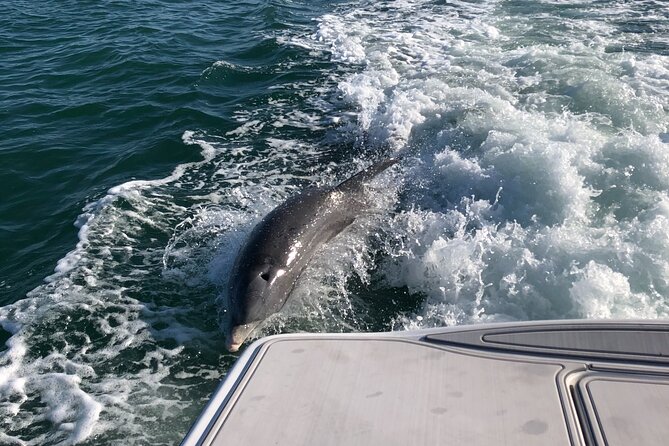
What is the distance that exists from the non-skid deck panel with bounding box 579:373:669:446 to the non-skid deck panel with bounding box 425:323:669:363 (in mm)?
242

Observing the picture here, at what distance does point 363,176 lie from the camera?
941cm

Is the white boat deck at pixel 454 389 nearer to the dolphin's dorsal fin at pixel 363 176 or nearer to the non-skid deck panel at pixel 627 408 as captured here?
the non-skid deck panel at pixel 627 408

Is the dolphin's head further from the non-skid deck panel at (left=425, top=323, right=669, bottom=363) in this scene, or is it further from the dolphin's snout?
the non-skid deck panel at (left=425, top=323, right=669, bottom=363)

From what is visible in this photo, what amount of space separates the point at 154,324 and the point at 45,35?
43.1 feet

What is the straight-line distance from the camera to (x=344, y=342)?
3.93 metres

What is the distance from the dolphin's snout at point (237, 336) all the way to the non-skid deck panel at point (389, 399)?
113 inches

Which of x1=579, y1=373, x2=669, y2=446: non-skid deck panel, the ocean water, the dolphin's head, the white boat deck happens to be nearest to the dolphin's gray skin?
the dolphin's head

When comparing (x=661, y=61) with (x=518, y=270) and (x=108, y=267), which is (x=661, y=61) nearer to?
(x=518, y=270)

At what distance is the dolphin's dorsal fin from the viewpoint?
9046 millimetres

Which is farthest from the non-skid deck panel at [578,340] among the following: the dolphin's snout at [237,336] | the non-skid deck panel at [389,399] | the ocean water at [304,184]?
the dolphin's snout at [237,336]

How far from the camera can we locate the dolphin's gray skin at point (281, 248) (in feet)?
22.6

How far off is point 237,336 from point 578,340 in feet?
13.3

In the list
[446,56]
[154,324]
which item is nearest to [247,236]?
[154,324]

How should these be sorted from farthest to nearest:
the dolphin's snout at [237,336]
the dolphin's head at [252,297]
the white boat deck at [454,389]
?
the dolphin's head at [252,297], the dolphin's snout at [237,336], the white boat deck at [454,389]
